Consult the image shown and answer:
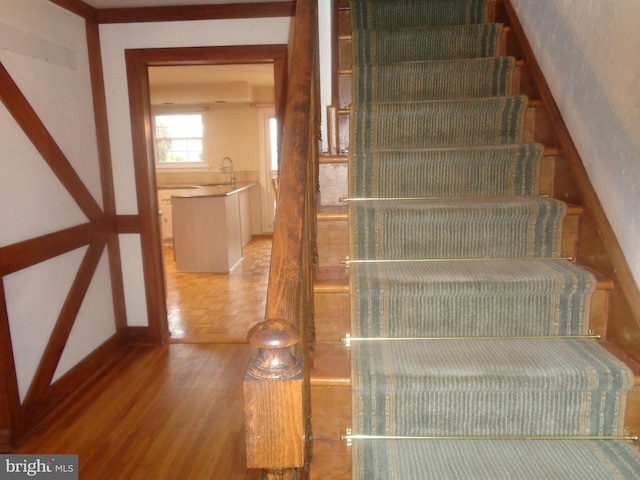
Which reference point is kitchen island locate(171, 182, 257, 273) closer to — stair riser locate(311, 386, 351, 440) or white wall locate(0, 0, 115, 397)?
white wall locate(0, 0, 115, 397)

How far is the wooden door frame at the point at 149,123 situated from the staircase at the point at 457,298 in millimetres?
1183

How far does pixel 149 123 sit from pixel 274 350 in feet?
9.93

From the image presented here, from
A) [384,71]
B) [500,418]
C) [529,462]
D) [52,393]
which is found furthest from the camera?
[52,393]

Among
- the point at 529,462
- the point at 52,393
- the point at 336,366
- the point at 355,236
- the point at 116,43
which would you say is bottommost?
the point at 52,393

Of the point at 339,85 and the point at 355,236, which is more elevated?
the point at 339,85

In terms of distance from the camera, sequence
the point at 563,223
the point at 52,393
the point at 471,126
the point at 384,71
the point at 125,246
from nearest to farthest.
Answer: the point at 563,223, the point at 471,126, the point at 384,71, the point at 52,393, the point at 125,246

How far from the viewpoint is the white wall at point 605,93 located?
1.40 metres

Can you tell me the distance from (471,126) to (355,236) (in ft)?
2.50

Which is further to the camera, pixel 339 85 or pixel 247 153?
pixel 247 153

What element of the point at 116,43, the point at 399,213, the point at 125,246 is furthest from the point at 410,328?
the point at 116,43

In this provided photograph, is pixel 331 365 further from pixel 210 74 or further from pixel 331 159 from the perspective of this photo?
pixel 210 74

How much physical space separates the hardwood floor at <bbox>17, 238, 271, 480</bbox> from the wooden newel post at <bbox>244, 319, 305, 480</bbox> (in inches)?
57.6

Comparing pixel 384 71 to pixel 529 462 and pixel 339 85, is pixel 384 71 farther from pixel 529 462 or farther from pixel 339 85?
pixel 529 462

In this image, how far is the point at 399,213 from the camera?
171 cm
